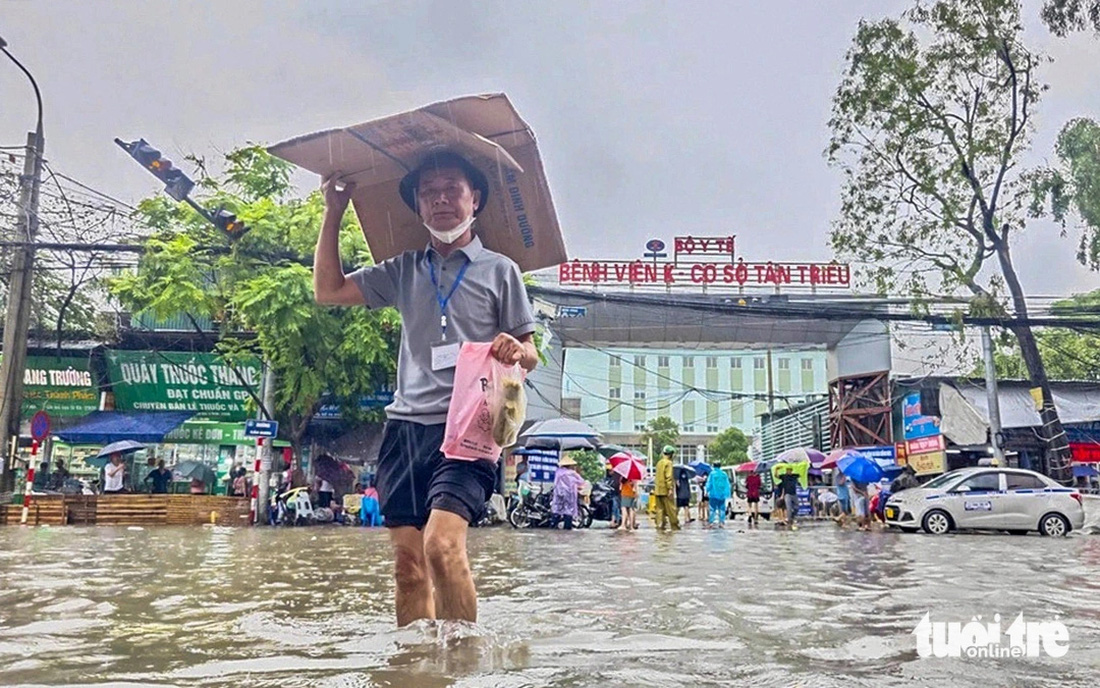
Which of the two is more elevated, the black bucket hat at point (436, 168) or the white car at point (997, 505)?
the black bucket hat at point (436, 168)

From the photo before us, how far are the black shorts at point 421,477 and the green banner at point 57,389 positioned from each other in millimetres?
21590

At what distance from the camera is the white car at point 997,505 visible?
46.0ft

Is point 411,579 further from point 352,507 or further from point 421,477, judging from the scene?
point 352,507

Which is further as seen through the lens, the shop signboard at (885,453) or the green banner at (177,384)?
the shop signboard at (885,453)

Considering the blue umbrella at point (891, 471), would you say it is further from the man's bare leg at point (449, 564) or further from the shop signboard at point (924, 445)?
the man's bare leg at point (449, 564)

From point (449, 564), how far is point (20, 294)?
1578 cm

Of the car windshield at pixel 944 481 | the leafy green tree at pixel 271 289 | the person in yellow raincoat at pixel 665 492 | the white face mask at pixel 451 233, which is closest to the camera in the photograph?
the white face mask at pixel 451 233

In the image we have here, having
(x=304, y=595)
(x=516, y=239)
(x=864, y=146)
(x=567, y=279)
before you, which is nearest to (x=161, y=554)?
(x=304, y=595)

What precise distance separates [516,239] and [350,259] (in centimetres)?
1339

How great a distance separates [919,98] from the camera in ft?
53.5

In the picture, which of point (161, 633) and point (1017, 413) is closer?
point (161, 633)

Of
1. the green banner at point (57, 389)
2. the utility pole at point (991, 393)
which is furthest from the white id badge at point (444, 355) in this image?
the green banner at point (57, 389)

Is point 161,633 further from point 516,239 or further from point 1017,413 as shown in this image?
point 1017,413

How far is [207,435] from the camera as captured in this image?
20.8 meters
